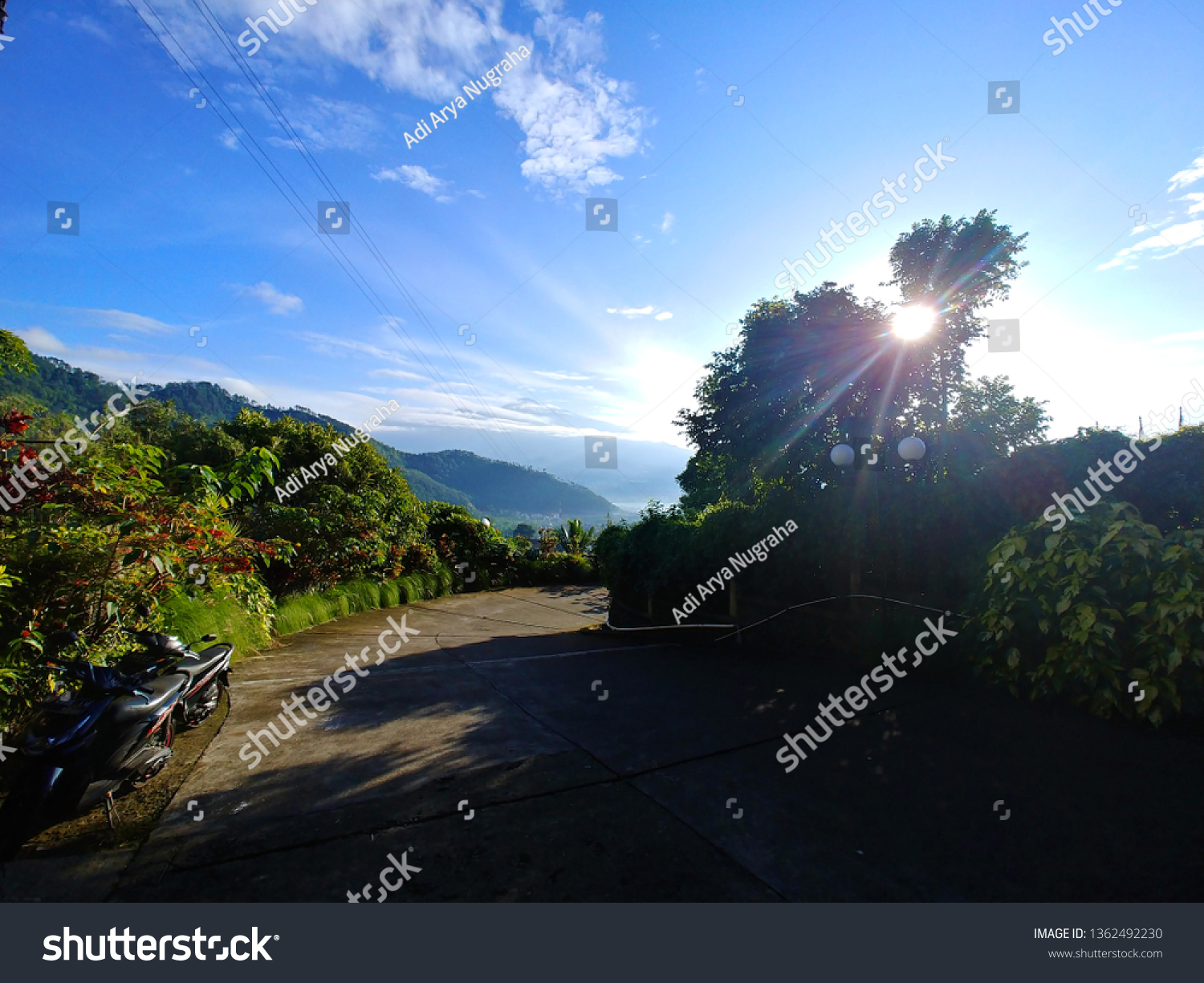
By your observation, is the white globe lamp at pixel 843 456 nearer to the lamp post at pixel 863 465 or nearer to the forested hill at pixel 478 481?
the lamp post at pixel 863 465

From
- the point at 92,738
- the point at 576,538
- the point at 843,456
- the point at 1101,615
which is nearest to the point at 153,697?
the point at 92,738

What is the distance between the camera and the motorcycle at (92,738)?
2539mm

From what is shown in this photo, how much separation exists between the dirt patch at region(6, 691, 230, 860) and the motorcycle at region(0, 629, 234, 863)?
0.06m

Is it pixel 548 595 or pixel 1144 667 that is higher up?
pixel 1144 667

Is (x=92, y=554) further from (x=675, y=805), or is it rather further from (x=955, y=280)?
(x=955, y=280)

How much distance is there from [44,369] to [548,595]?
104m

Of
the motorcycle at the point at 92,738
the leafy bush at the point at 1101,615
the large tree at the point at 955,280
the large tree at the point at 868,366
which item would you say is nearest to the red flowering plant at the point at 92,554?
the motorcycle at the point at 92,738

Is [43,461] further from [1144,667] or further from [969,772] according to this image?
[1144,667]

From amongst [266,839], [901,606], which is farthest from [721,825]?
[901,606]

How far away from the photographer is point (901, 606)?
6.11 meters

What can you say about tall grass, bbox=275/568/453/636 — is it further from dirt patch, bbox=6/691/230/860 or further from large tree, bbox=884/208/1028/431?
large tree, bbox=884/208/1028/431

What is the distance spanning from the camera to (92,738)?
2.79m

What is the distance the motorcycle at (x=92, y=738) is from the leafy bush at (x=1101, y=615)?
5.87 m

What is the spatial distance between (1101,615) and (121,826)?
20.0 ft
